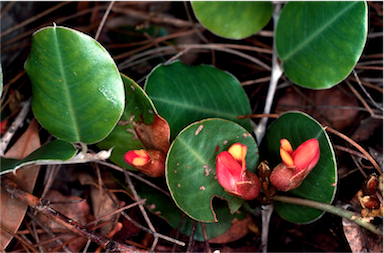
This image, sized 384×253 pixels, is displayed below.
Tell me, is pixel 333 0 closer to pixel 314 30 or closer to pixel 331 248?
pixel 314 30

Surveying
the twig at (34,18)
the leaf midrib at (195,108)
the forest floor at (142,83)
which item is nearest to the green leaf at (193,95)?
the leaf midrib at (195,108)

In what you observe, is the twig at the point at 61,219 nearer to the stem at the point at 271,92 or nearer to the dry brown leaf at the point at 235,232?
the dry brown leaf at the point at 235,232

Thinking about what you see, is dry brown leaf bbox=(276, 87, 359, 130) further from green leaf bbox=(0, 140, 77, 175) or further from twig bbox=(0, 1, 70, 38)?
twig bbox=(0, 1, 70, 38)

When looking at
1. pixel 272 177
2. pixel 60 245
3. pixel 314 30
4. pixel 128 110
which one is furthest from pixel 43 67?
pixel 314 30

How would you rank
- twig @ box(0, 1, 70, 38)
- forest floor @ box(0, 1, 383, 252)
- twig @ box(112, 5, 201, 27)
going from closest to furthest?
forest floor @ box(0, 1, 383, 252) → twig @ box(0, 1, 70, 38) → twig @ box(112, 5, 201, 27)

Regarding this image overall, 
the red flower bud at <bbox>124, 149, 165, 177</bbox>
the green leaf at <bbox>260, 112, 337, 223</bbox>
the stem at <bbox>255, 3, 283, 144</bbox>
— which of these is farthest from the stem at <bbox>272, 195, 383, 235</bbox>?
the red flower bud at <bbox>124, 149, 165, 177</bbox>

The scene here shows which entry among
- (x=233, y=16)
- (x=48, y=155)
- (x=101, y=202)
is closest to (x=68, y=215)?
(x=101, y=202)
